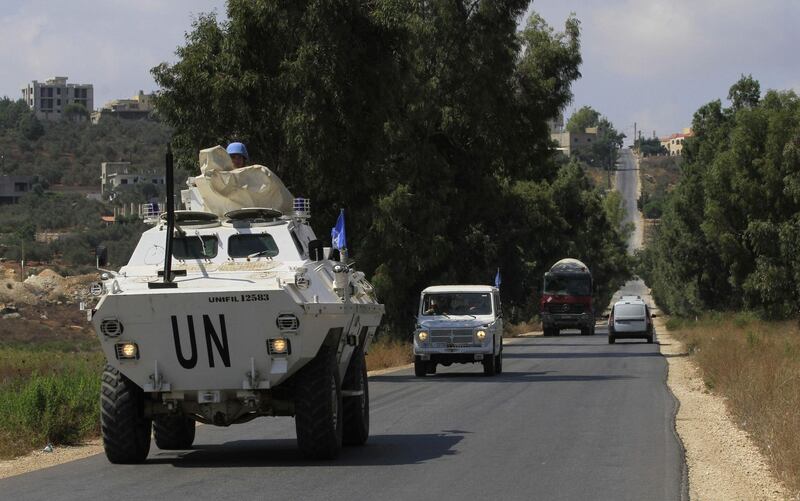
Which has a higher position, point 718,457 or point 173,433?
point 173,433

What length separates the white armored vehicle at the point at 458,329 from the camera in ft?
105

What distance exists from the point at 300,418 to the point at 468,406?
876 cm

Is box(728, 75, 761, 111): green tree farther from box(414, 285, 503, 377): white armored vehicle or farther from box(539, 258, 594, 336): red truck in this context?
box(414, 285, 503, 377): white armored vehicle

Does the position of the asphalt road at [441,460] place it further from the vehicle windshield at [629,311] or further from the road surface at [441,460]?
the vehicle windshield at [629,311]

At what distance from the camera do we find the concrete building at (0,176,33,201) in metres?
132

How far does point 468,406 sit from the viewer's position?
22.5 m

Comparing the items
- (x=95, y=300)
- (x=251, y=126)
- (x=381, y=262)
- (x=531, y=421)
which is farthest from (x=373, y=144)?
(x=95, y=300)

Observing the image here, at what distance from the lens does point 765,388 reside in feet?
69.6

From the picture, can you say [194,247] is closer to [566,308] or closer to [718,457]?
[718,457]

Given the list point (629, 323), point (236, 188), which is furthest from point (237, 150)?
point (629, 323)

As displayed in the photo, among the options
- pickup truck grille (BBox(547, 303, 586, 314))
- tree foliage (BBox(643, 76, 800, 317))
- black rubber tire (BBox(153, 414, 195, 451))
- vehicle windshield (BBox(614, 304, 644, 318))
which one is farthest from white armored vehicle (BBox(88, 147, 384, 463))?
pickup truck grille (BBox(547, 303, 586, 314))

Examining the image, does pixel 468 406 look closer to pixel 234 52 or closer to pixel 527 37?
pixel 234 52

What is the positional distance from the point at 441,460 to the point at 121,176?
129082 millimetres

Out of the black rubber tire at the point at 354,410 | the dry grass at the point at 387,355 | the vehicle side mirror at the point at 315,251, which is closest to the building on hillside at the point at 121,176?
the dry grass at the point at 387,355
